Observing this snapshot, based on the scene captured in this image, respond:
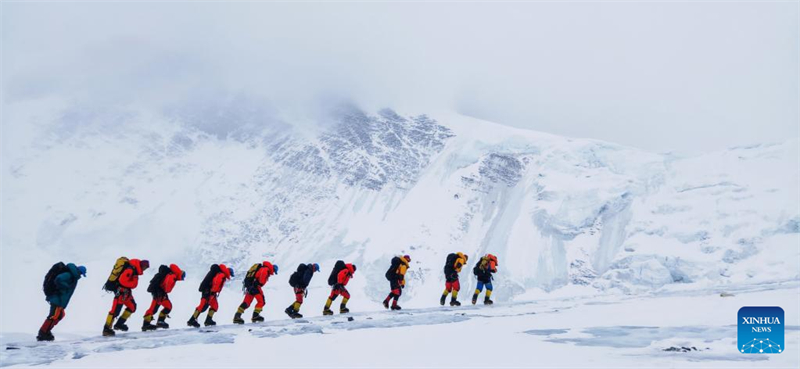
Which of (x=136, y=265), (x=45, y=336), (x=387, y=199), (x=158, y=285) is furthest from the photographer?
(x=387, y=199)

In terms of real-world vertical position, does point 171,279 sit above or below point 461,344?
above

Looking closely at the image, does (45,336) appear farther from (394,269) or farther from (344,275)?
(394,269)

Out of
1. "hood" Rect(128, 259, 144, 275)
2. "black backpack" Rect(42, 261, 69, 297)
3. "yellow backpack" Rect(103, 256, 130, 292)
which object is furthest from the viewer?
"hood" Rect(128, 259, 144, 275)

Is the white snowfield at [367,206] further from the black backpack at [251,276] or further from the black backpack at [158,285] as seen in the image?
the black backpack at [158,285]

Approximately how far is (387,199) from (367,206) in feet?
9.80

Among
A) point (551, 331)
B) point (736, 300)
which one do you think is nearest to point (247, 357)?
point (551, 331)

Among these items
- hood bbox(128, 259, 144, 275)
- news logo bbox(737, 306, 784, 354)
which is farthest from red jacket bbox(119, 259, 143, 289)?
news logo bbox(737, 306, 784, 354)

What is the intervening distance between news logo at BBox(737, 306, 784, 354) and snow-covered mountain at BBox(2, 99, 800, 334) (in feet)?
115

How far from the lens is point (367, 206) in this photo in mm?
73938

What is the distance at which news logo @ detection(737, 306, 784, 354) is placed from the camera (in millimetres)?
8312

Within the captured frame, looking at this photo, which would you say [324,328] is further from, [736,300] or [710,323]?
[736,300]

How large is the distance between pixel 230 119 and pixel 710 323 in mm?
93053

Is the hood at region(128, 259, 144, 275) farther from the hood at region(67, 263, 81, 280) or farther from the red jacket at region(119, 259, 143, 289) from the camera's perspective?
the hood at region(67, 263, 81, 280)

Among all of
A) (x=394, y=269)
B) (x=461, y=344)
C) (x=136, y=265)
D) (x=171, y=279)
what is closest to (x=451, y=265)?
(x=394, y=269)
